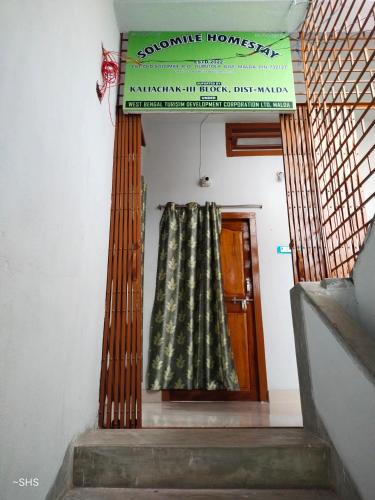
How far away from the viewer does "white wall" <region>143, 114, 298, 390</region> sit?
3.80 meters

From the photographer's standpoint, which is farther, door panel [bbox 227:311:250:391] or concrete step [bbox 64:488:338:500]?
door panel [bbox 227:311:250:391]

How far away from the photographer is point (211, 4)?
2.56 meters

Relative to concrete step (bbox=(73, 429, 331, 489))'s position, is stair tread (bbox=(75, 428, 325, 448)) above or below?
above

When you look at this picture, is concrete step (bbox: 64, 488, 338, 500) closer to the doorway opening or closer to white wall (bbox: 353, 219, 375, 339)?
white wall (bbox: 353, 219, 375, 339)

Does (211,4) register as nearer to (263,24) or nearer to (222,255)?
(263,24)

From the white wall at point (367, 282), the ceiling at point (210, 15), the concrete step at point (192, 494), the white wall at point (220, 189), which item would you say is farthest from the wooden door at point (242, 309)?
the white wall at point (367, 282)

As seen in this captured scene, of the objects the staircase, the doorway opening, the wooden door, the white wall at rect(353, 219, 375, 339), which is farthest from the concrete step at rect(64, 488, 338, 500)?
the wooden door

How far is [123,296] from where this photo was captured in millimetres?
2195

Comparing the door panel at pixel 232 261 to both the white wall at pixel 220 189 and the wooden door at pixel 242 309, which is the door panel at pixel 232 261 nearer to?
the wooden door at pixel 242 309

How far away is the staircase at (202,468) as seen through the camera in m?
1.44

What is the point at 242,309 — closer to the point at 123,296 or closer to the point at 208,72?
the point at 123,296

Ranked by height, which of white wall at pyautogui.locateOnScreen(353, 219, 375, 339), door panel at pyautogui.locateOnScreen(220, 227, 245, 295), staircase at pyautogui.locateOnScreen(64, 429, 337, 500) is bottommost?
staircase at pyautogui.locateOnScreen(64, 429, 337, 500)

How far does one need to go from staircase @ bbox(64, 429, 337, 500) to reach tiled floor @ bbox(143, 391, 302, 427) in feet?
2.52

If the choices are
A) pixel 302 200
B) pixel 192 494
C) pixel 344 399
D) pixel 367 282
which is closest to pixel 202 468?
pixel 192 494
